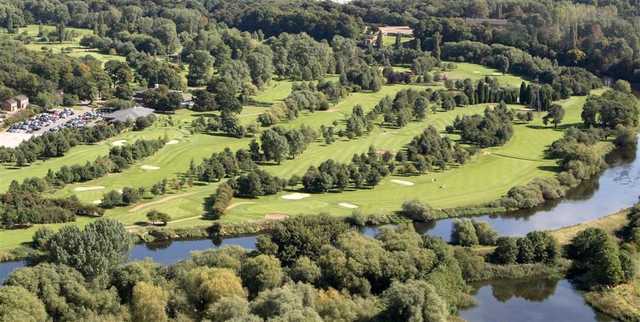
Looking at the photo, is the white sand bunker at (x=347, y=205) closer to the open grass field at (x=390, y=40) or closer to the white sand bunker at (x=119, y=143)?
the white sand bunker at (x=119, y=143)

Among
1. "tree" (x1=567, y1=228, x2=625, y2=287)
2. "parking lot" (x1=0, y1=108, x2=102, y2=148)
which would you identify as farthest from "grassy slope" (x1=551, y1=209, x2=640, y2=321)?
"parking lot" (x1=0, y1=108, x2=102, y2=148)

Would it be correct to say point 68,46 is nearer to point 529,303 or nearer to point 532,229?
point 532,229

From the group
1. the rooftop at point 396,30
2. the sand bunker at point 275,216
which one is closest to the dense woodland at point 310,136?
the rooftop at point 396,30

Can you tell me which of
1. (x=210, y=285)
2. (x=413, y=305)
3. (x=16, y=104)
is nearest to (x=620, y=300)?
(x=413, y=305)

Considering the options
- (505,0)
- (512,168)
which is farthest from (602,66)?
(512,168)

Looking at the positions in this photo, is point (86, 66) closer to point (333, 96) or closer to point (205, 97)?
point (205, 97)

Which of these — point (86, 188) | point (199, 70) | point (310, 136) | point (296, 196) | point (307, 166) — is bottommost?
point (296, 196)
